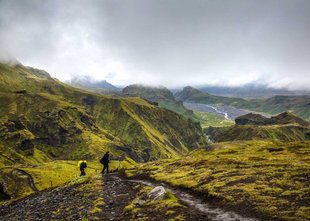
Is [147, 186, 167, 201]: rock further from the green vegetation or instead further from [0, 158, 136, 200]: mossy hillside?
[0, 158, 136, 200]: mossy hillside

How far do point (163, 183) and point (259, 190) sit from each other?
71.1 feet

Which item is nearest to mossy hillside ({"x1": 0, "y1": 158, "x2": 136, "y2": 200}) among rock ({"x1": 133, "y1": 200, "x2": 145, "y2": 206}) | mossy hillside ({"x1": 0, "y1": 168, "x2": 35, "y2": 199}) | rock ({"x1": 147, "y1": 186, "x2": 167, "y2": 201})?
mossy hillside ({"x1": 0, "y1": 168, "x2": 35, "y2": 199})

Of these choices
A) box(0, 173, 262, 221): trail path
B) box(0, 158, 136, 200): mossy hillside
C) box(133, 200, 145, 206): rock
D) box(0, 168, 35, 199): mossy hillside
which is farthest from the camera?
box(0, 158, 136, 200): mossy hillside

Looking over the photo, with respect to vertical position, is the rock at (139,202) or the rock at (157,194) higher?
the rock at (157,194)

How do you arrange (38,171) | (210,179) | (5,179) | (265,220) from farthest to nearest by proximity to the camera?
1. (38,171)
2. (5,179)
3. (210,179)
4. (265,220)

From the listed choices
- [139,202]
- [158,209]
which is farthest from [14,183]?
[158,209]

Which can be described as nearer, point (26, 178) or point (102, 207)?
point (102, 207)

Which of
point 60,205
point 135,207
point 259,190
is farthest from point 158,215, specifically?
point 60,205

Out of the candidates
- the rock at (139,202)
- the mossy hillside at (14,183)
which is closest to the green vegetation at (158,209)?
the rock at (139,202)

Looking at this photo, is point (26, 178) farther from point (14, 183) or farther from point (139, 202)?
point (139, 202)

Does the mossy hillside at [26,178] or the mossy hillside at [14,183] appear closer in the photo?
the mossy hillside at [14,183]

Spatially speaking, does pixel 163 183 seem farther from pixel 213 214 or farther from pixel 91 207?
pixel 213 214

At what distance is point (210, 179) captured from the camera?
1460 inches

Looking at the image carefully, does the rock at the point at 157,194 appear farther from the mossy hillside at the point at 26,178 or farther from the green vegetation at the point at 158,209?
the mossy hillside at the point at 26,178
